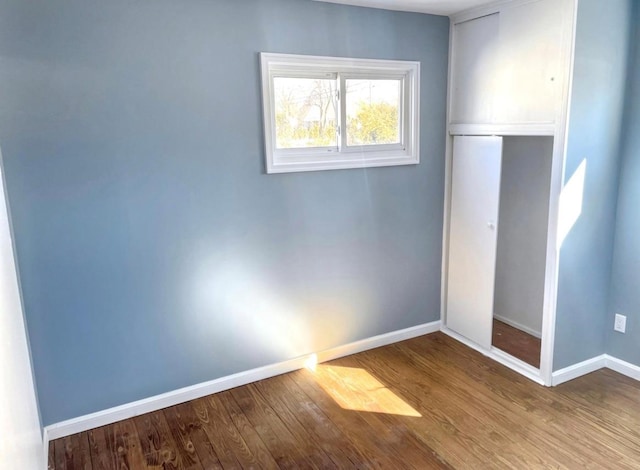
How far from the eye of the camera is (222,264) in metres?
2.77

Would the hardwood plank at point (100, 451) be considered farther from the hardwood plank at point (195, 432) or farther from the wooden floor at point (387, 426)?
the hardwood plank at point (195, 432)

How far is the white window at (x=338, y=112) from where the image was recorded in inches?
111

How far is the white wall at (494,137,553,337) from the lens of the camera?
334 cm

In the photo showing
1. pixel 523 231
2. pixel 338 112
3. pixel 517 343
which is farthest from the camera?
pixel 523 231

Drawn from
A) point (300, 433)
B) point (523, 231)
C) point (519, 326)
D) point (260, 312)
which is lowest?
point (300, 433)

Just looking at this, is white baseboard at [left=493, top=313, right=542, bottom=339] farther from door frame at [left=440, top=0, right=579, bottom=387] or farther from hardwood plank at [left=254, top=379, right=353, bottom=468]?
hardwood plank at [left=254, top=379, right=353, bottom=468]

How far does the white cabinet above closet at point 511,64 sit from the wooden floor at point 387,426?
5.43 feet

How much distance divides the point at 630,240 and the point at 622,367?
2.78ft

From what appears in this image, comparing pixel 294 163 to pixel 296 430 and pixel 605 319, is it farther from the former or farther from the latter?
pixel 605 319

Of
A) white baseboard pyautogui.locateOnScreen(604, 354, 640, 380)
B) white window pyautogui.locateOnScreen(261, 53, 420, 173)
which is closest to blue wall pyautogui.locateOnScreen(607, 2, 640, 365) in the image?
white baseboard pyautogui.locateOnScreen(604, 354, 640, 380)

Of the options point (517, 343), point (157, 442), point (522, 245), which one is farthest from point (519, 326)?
point (157, 442)

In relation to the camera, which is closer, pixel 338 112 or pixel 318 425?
pixel 318 425

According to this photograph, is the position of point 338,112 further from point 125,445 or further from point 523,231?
point 125,445

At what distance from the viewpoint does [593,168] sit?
107 inches
